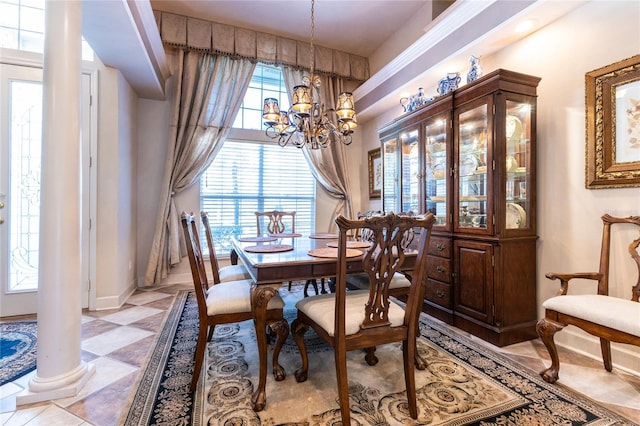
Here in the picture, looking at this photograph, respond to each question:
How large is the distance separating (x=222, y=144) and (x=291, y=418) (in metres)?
3.39

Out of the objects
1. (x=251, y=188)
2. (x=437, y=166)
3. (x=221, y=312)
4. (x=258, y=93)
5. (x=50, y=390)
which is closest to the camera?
(x=50, y=390)

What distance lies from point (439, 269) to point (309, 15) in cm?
342

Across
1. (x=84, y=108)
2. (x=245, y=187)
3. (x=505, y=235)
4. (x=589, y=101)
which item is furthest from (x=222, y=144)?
(x=589, y=101)

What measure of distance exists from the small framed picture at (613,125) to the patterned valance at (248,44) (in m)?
3.22

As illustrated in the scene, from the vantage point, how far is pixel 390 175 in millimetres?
3572

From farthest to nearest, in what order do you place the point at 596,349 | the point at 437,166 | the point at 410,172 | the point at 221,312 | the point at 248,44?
the point at 248,44
the point at 410,172
the point at 437,166
the point at 596,349
the point at 221,312

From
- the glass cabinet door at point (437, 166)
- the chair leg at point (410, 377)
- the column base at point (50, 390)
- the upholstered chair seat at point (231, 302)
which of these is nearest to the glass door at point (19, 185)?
the column base at point (50, 390)

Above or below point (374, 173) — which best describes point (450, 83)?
above

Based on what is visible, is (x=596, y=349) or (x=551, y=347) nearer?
(x=551, y=347)

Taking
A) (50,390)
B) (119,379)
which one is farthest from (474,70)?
(50,390)

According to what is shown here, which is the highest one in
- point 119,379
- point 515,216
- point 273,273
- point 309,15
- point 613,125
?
point 309,15

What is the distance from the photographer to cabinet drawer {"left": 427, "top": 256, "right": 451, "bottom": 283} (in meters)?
2.58

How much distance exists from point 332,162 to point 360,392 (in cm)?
338

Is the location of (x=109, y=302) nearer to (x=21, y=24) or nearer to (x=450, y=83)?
(x=21, y=24)
